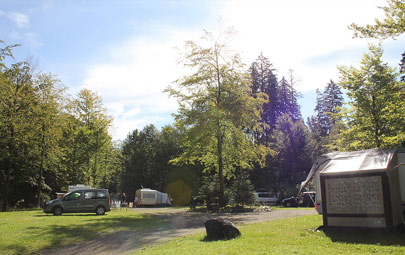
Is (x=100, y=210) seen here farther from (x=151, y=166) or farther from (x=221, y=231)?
(x=151, y=166)

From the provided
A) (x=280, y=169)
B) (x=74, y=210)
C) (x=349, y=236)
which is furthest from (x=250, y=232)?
(x=280, y=169)

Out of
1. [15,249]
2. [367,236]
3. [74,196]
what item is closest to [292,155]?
[74,196]

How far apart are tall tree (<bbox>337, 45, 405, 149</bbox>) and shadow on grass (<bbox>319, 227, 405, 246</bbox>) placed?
9567mm

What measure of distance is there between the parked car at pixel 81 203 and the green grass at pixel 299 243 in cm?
1210

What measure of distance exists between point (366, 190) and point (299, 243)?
10.5 feet

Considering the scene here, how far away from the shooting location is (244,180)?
26578mm

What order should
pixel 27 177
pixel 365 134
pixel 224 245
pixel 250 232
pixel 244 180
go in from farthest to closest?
pixel 27 177, pixel 244 180, pixel 365 134, pixel 250 232, pixel 224 245

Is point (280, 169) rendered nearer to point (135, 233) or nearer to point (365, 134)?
point (365, 134)

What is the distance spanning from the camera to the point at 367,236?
31.6 ft

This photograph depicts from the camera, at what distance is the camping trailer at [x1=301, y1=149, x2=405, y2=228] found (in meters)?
10.0

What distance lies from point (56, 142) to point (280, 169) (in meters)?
29.6

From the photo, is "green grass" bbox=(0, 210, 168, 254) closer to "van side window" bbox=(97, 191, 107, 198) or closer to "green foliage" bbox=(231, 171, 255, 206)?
"van side window" bbox=(97, 191, 107, 198)

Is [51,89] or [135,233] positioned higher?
[51,89]

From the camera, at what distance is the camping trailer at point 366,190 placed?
10.0 meters
